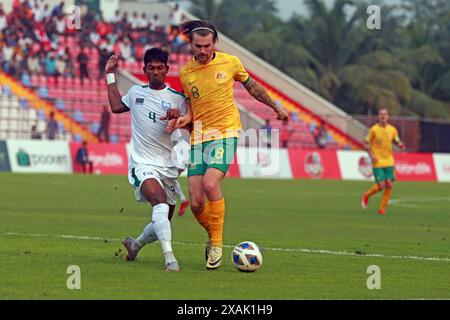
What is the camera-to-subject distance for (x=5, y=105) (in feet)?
149

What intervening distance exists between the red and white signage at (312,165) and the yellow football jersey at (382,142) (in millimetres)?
19572

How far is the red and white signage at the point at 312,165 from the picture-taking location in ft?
153

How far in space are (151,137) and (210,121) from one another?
66cm

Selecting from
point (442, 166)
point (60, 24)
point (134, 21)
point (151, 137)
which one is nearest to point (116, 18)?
point (134, 21)

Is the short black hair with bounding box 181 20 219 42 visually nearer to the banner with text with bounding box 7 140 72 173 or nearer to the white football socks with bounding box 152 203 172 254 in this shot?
the white football socks with bounding box 152 203 172 254

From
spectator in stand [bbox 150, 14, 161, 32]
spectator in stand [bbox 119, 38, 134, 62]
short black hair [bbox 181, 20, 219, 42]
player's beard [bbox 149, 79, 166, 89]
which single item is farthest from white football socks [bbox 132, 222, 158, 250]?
spectator in stand [bbox 150, 14, 161, 32]

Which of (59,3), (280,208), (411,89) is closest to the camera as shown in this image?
(280,208)

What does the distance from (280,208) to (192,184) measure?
44.3 feet

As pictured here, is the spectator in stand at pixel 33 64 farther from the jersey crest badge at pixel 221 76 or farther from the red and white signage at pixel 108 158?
the jersey crest badge at pixel 221 76

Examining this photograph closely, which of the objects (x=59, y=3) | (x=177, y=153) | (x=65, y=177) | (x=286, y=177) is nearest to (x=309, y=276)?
(x=177, y=153)

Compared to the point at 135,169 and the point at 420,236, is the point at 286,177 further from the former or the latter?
the point at 135,169

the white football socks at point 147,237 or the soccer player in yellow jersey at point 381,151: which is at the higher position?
the soccer player in yellow jersey at point 381,151

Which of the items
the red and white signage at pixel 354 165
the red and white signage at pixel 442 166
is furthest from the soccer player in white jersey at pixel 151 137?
the red and white signage at pixel 442 166

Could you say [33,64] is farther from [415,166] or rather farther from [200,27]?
[200,27]
